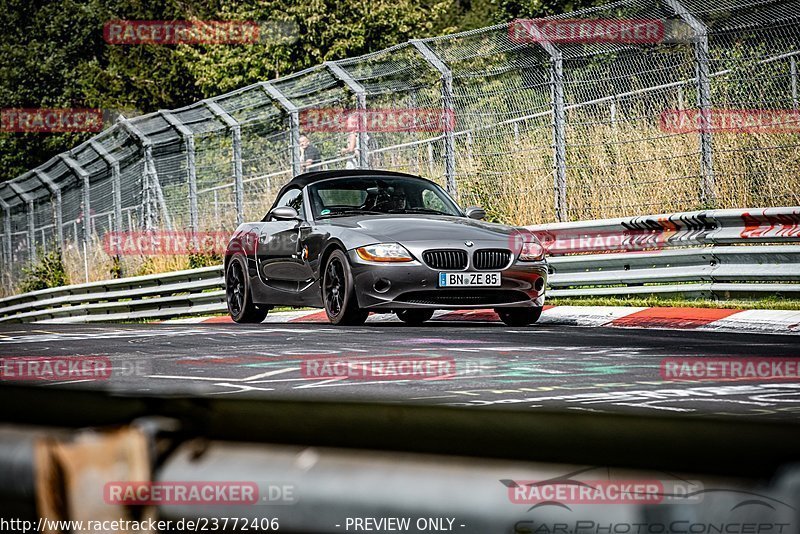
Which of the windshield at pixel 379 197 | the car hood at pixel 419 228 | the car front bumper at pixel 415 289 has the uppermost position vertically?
the windshield at pixel 379 197

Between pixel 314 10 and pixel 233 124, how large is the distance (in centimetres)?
1699

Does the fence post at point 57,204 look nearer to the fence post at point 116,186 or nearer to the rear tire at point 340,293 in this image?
the fence post at point 116,186

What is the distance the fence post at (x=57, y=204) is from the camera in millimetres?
27250

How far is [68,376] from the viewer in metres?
6.92

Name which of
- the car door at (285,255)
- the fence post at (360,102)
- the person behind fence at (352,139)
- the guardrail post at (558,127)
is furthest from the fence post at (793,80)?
the person behind fence at (352,139)

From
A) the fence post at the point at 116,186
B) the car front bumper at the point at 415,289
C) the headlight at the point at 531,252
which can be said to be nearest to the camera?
Result: the car front bumper at the point at 415,289

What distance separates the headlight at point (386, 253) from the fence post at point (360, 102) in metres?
7.17

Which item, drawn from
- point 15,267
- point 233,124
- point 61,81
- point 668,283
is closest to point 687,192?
point 668,283

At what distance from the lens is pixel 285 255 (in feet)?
40.0

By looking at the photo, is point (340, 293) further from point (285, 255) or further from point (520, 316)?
point (520, 316)

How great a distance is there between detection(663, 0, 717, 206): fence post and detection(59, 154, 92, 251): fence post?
50.4ft

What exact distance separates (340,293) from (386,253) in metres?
0.80

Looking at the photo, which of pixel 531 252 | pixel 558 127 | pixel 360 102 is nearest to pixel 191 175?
Answer: pixel 360 102

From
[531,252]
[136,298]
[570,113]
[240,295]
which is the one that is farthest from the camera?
[136,298]
